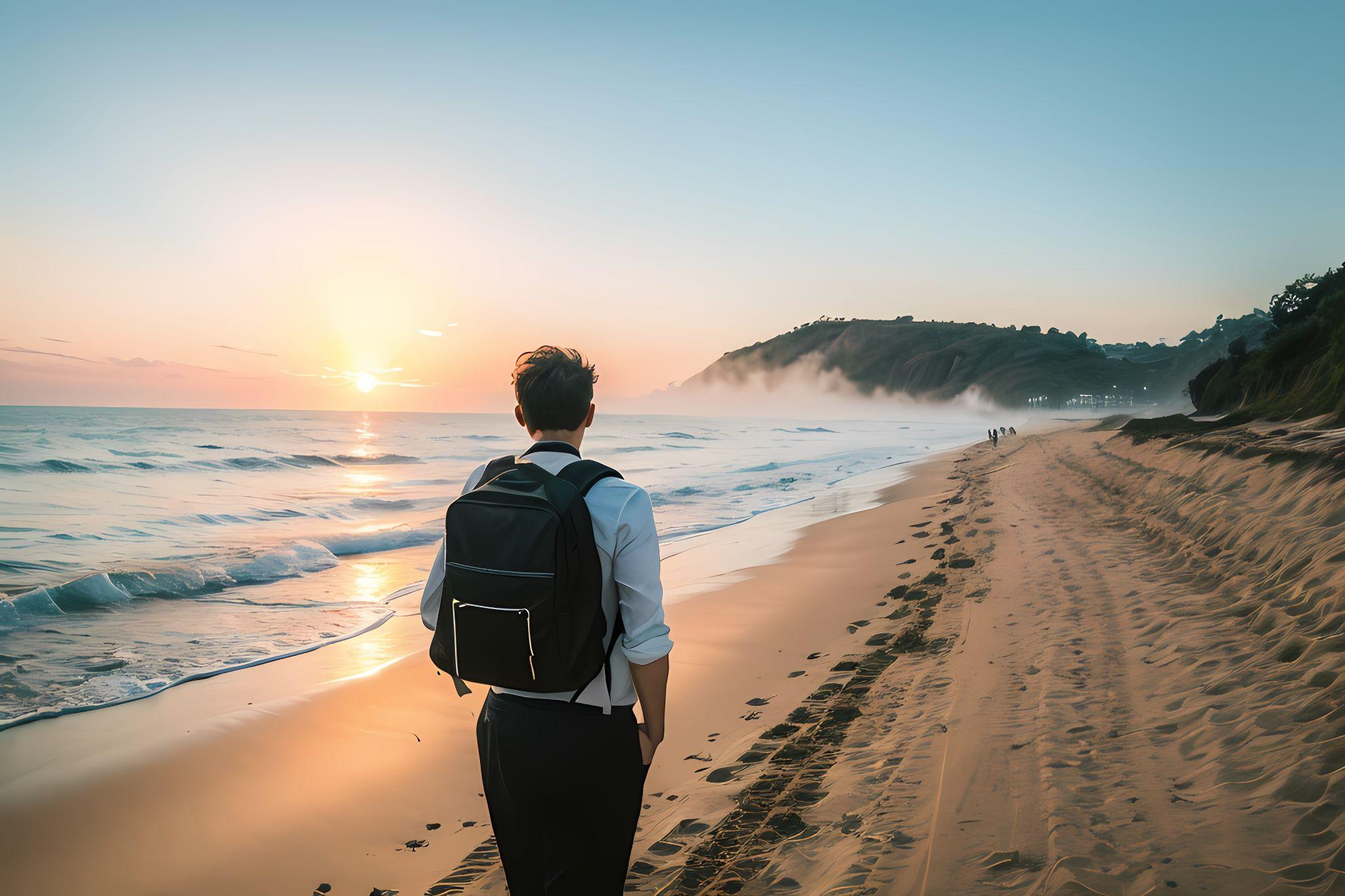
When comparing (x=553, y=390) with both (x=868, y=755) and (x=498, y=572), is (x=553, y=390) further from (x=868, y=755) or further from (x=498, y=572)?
(x=868, y=755)

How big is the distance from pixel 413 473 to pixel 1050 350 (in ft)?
449

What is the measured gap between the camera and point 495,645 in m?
1.52

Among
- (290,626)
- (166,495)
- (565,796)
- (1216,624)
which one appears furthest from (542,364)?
(166,495)

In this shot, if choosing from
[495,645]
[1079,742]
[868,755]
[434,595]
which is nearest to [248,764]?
[434,595]

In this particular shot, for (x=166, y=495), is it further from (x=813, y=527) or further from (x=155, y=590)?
(x=813, y=527)

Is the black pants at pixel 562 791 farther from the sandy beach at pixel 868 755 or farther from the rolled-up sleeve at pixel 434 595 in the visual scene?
the sandy beach at pixel 868 755

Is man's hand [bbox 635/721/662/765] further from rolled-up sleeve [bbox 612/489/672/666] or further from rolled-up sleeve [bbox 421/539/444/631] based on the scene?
rolled-up sleeve [bbox 421/539/444/631]

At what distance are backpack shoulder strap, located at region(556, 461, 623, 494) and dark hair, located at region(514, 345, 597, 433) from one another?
166 millimetres

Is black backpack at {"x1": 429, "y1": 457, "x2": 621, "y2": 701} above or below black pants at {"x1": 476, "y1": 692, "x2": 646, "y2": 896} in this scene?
above

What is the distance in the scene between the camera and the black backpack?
147 cm

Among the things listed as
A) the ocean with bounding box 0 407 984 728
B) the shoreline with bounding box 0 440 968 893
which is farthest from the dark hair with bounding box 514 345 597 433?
the ocean with bounding box 0 407 984 728

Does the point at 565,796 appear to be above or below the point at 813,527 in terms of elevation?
above

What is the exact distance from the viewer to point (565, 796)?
156cm

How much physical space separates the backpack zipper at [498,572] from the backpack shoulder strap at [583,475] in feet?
A: 0.65
